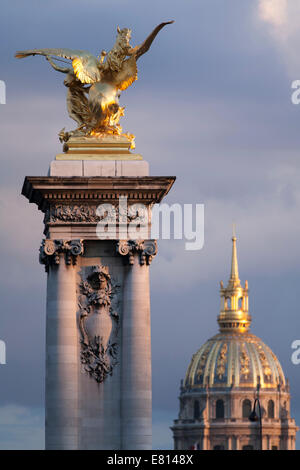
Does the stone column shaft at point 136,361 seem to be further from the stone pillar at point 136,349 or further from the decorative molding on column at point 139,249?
the decorative molding on column at point 139,249

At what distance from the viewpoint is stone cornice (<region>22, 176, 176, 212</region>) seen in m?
43.0

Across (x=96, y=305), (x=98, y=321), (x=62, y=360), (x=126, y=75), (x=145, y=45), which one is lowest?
(x=62, y=360)

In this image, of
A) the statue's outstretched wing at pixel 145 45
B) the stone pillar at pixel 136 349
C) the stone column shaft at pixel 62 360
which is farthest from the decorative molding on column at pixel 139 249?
the statue's outstretched wing at pixel 145 45

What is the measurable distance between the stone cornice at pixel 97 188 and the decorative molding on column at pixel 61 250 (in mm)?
1081

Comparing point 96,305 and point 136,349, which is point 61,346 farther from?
point 136,349

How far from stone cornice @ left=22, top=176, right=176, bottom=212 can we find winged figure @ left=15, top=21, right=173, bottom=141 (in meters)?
1.76

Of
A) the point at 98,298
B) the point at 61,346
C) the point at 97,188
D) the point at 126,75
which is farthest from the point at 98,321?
the point at 126,75

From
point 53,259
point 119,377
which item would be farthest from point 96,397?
point 53,259

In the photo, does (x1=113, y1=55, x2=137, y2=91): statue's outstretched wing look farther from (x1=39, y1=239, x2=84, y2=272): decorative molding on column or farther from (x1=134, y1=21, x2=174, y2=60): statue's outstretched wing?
(x1=39, y1=239, x2=84, y2=272): decorative molding on column

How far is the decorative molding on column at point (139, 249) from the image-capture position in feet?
142

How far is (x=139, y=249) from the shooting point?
43.2 m

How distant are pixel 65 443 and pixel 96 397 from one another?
60.0 inches

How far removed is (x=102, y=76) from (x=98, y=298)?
19.7 feet
